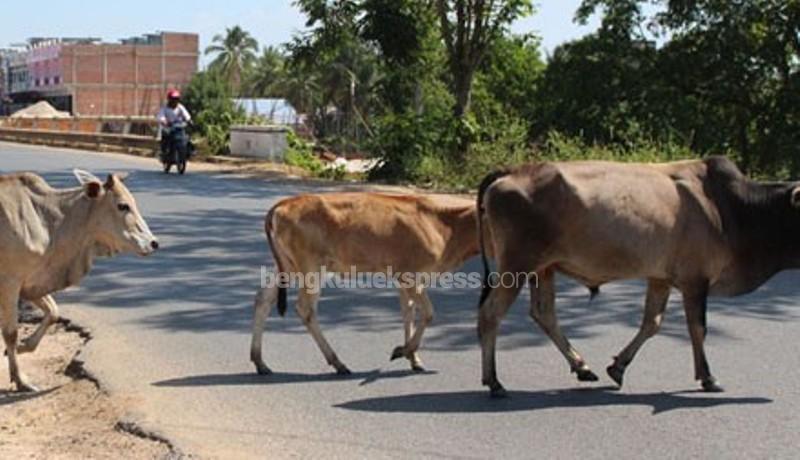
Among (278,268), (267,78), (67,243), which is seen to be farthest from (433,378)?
(267,78)

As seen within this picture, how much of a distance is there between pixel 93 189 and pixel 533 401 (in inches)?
129

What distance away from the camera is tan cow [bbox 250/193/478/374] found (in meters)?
7.64

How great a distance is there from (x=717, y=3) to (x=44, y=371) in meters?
25.2

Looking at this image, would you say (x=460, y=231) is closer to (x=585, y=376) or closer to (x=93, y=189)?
(x=585, y=376)

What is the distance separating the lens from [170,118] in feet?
82.3

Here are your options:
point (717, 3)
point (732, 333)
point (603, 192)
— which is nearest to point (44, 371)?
A: point (603, 192)

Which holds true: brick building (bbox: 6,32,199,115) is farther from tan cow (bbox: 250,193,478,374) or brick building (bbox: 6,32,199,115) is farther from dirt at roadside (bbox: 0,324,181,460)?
tan cow (bbox: 250,193,478,374)

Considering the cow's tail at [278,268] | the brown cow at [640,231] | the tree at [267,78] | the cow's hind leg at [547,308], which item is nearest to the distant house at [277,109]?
the tree at [267,78]

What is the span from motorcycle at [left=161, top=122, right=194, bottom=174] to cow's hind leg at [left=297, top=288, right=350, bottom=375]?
698 inches

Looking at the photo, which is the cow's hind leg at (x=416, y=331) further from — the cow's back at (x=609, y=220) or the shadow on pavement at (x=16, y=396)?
the shadow on pavement at (x=16, y=396)

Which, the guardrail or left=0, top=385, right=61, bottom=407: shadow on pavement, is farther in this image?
the guardrail

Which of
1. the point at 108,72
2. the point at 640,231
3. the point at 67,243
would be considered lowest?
the point at 67,243

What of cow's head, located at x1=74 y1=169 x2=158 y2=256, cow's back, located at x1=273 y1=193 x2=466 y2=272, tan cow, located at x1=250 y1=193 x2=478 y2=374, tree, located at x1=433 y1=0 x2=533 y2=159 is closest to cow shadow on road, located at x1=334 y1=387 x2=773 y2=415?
tan cow, located at x1=250 y1=193 x2=478 y2=374

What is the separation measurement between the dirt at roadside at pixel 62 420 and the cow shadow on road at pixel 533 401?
1.31 meters
